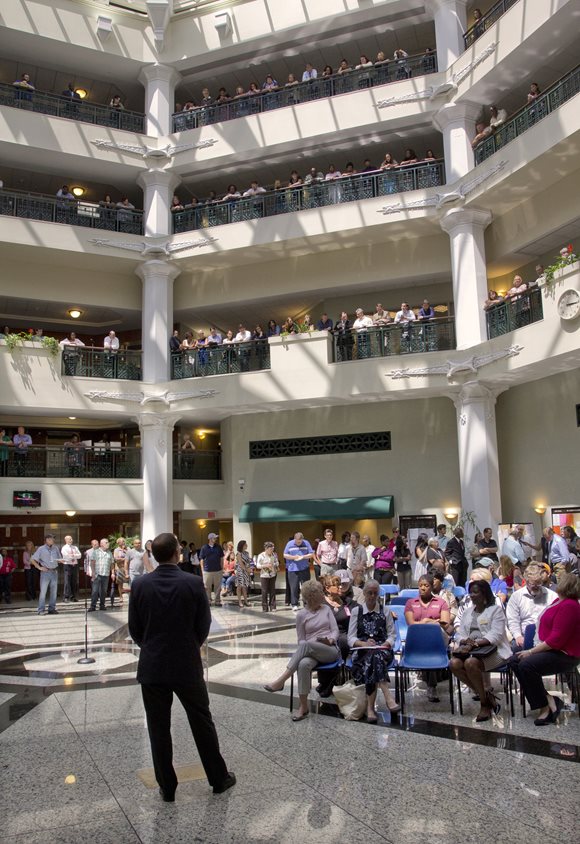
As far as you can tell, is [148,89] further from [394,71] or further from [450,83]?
[450,83]

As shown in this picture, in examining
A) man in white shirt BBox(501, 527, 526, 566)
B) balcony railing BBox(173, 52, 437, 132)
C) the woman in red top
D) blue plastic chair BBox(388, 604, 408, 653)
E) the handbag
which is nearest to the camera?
the woman in red top

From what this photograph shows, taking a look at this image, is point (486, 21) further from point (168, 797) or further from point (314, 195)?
point (168, 797)

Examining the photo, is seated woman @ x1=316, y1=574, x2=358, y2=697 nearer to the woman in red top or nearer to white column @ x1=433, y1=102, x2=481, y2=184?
the woman in red top

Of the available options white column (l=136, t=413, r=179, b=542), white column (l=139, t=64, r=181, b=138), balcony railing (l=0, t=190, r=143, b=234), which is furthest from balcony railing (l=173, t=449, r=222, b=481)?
white column (l=139, t=64, r=181, b=138)

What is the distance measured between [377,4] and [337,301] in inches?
331

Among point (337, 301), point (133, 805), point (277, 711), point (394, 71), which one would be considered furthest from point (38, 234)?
point (133, 805)

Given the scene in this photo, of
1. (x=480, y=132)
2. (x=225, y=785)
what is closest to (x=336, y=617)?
(x=225, y=785)

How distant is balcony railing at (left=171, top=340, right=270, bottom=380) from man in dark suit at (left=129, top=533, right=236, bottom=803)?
55.5 ft

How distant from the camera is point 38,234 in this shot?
70.2 ft

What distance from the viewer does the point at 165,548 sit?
4.88 m

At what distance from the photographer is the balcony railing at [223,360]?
71.2ft

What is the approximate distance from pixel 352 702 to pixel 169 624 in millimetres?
3050

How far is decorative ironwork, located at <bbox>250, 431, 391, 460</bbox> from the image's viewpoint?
22.2 m

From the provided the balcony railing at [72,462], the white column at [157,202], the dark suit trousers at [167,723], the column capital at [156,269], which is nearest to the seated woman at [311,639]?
the dark suit trousers at [167,723]
